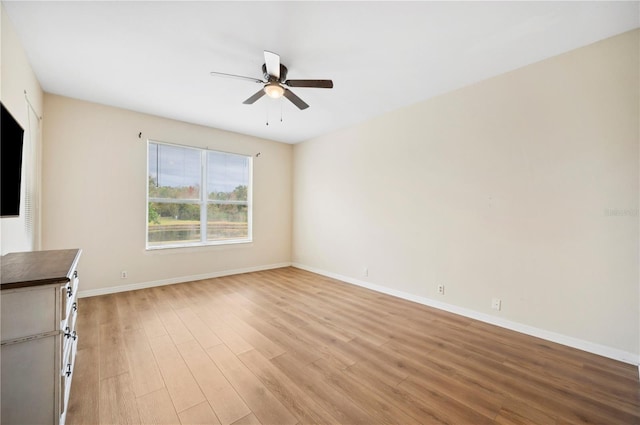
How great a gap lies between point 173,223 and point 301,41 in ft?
11.9

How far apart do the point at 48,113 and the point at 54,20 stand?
1.92 metres

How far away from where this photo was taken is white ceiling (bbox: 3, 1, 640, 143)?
1943 mm

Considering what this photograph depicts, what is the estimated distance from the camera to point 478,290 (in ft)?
9.78

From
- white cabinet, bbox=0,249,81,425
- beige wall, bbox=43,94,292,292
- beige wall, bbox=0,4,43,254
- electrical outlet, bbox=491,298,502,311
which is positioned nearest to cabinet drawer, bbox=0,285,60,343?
white cabinet, bbox=0,249,81,425

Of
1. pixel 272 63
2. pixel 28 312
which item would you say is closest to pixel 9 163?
pixel 28 312

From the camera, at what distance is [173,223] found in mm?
4426

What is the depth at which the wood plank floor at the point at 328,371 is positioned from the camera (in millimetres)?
1585

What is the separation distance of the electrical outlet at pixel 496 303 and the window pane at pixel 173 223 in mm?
4567

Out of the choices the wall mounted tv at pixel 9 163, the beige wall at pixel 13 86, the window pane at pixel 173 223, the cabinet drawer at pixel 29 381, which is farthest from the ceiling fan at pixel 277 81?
the window pane at pixel 173 223

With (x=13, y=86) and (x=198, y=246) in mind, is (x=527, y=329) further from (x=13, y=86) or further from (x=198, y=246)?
(x=13, y=86)

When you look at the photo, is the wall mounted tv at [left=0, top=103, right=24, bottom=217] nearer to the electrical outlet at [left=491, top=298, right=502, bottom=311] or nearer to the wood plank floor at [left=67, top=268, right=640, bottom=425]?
the wood plank floor at [left=67, top=268, right=640, bottom=425]

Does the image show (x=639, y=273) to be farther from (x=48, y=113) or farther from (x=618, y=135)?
(x=48, y=113)

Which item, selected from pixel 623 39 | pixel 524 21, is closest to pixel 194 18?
pixel 524 21

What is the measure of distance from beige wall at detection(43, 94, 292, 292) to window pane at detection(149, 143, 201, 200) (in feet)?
0.53
